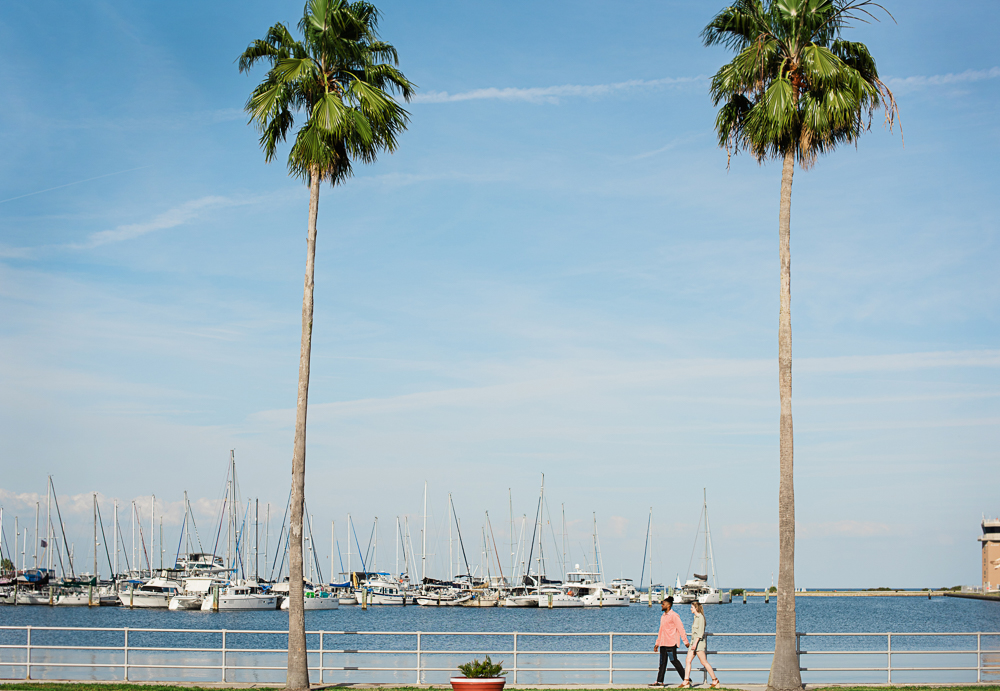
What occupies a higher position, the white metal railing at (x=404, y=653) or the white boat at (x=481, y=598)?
the white metal railing at (x=404, y=653)

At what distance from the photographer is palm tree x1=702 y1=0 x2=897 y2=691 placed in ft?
73.4

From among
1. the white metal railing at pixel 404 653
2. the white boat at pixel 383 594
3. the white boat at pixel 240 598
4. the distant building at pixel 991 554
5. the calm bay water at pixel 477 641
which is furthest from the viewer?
the distant building at pixel 991 554

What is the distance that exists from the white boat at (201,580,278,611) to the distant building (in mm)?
136848

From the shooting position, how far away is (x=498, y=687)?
17.6 meters

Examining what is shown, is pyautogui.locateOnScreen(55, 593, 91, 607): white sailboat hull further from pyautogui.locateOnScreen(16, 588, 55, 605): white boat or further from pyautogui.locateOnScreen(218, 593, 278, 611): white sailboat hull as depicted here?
pyautogui.locateOnScreen(218, 593, 278, 611): white sailboat hull

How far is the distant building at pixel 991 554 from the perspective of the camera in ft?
614

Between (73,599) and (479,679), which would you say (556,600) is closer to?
(73,599)

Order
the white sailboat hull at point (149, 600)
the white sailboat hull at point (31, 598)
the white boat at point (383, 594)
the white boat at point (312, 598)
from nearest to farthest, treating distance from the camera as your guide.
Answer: the white boat at point (312, 598), the white sailboat hull at point (149, 600), the white sailboat hull at point (31, 598), the white boat at point (383, 594)

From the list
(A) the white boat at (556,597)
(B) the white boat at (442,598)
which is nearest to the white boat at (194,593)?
(B) the white boat at (442,598)

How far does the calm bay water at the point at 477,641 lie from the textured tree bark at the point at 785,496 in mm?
1466

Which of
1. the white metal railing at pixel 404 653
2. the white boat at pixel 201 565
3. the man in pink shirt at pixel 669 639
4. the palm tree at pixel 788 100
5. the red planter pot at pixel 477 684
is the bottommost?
the white boat at pixel 201 565

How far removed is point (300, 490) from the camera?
22.4 meters

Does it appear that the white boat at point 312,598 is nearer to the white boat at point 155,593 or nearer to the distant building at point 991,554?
the white boat at point 155,593

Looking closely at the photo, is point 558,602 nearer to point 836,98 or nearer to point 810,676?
point 810,676
